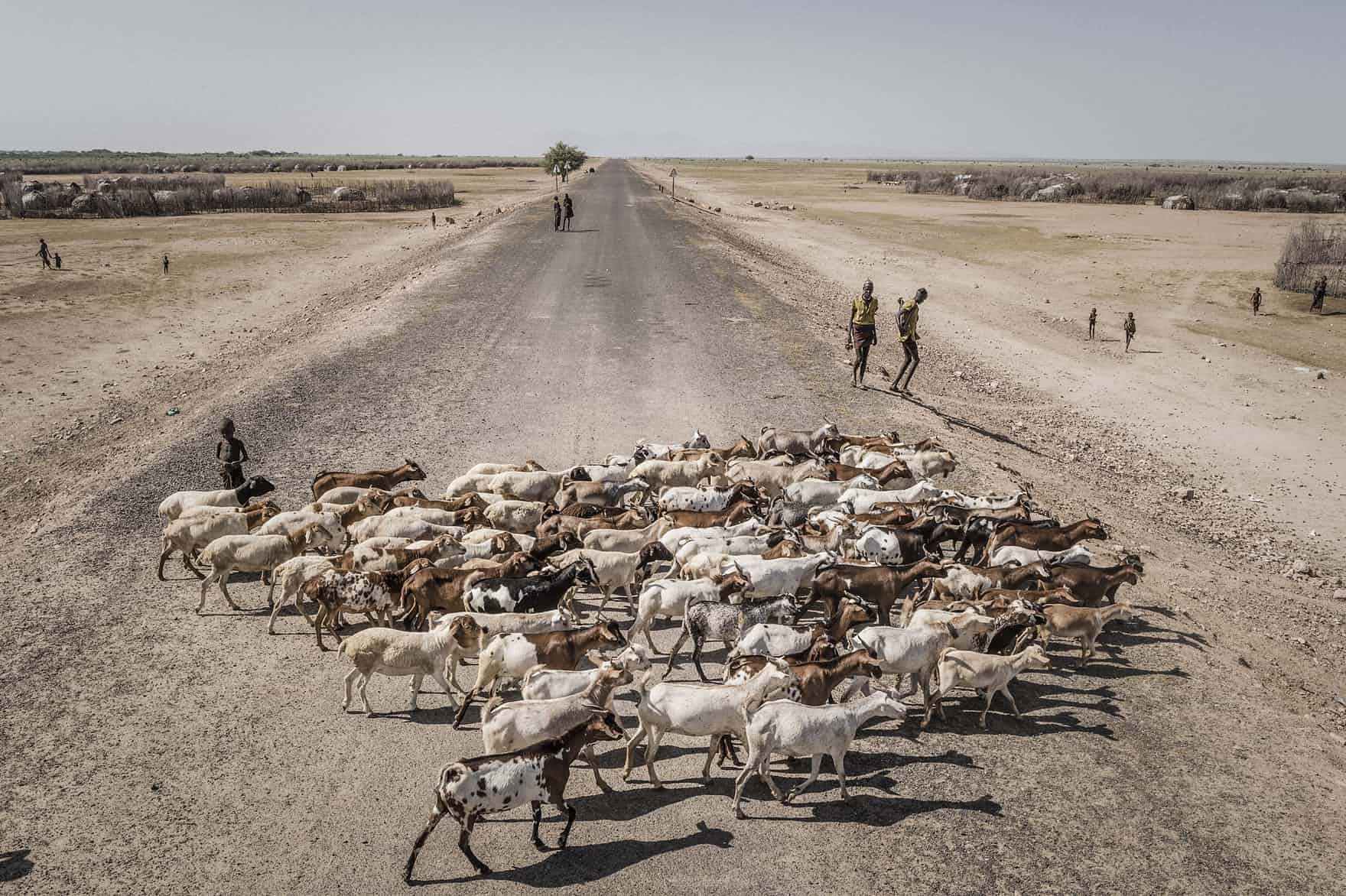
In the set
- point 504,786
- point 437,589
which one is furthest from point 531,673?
point 437,589

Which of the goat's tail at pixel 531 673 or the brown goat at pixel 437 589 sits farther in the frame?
the brown goat at pixel 437 589

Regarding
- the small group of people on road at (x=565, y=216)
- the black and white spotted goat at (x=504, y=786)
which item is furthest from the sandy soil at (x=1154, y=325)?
the black and white spotted goat at (x=504, y=786)

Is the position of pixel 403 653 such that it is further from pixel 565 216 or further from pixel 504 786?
pixel 565 216

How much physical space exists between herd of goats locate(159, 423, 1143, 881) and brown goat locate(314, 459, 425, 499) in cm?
4

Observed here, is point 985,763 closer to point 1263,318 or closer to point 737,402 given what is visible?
point 737,402

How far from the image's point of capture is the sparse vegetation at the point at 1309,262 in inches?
1537

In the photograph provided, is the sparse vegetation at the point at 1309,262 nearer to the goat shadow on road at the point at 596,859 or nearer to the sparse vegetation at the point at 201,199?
the goat shadow on road at the point at 596,859

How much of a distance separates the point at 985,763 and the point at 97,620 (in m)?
11.5

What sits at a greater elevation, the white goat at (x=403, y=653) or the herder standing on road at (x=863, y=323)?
the herder standing on road at (x=863, y=323)

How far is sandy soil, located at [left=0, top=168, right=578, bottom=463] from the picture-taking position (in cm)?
2312

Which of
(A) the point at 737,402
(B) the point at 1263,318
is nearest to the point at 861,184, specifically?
(B) the point at 1263,318

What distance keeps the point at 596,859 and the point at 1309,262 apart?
46933 mm

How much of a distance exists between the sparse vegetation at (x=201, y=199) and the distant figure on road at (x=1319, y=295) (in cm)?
6640

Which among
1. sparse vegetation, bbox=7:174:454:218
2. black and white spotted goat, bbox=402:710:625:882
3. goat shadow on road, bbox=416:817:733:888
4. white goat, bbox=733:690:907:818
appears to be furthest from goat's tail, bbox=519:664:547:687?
sparse vegetation, bbox=7:174:454:218
